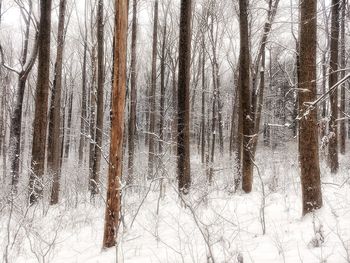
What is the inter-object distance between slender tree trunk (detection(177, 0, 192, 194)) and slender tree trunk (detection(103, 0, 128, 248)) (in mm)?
3784

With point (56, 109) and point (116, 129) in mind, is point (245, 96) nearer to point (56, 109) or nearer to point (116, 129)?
point (116, 129)

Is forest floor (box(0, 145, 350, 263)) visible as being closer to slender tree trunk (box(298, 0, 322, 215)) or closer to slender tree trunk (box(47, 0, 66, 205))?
slender tree trunk (box(298, 0, 322, 215))

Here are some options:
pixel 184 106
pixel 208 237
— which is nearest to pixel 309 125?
pixel 208 237

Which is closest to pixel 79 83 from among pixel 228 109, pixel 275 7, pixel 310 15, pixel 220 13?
pixel 228 109

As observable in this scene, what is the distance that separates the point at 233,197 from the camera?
7.79m

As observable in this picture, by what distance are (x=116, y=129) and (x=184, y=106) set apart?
159 inches

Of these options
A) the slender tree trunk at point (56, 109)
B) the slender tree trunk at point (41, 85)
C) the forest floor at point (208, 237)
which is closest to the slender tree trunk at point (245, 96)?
the forest floor at point (208, 237)

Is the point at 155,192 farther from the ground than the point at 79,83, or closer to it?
closer to it

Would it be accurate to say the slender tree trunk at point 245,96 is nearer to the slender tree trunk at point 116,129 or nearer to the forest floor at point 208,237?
the forest floor at point 208,237

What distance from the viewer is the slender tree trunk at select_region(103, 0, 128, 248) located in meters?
4.68

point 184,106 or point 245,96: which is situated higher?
point 245,96

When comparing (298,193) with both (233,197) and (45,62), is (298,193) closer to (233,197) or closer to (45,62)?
(233,197)

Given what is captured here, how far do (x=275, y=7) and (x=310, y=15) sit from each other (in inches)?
260

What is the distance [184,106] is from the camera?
8562 mm
